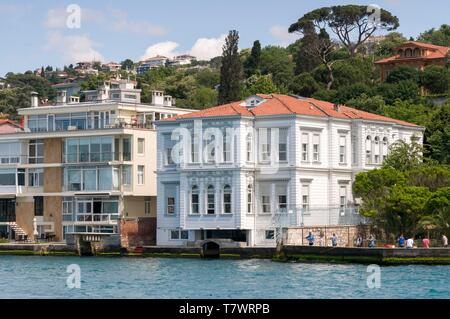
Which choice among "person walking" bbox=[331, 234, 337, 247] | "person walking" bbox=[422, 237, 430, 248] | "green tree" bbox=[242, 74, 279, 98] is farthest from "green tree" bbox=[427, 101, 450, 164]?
"green tree" bbox=[242, 74, 279, 98]

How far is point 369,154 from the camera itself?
227 feet

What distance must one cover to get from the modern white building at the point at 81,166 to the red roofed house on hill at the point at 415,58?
37777mm

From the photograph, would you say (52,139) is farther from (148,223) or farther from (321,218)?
(321,218)

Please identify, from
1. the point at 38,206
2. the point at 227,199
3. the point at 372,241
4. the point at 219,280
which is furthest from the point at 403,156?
the point at 38,206

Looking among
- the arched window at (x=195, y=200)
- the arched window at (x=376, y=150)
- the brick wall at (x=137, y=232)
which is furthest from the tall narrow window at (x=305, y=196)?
the brick wall at (x=137, y=232)

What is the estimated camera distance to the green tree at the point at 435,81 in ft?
327

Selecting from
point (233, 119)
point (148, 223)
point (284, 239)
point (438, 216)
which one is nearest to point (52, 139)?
point (148, 223)

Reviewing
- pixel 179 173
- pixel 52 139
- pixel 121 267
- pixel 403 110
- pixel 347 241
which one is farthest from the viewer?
pixel 403 110

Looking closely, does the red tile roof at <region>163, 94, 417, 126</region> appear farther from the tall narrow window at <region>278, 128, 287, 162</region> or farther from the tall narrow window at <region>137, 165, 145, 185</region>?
the tall narrow window at <region>137, 165, 145, 185</region>

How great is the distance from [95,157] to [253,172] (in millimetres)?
13185

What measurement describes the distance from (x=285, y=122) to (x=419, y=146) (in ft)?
31.4

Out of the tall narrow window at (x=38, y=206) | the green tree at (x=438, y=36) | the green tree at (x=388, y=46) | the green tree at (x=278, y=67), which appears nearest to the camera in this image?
the tall narrow window at (x=38, y=206)

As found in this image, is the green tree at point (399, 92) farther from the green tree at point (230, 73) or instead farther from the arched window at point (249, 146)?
the arched window at point (249, 146)

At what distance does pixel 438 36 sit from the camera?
5664 inches
